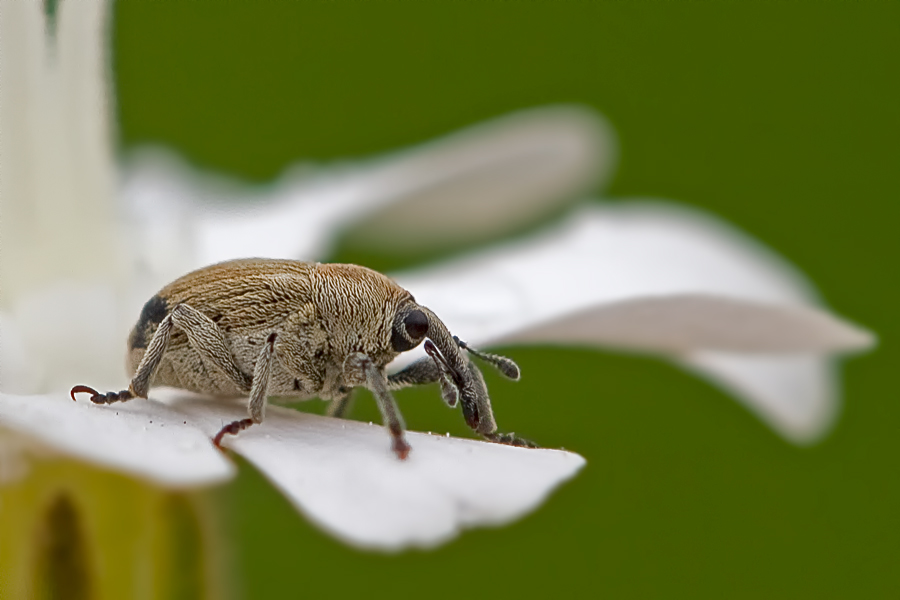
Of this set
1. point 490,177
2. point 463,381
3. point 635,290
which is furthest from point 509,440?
point 490,177

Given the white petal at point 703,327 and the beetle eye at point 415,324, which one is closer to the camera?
the beetle eye at point 415,324

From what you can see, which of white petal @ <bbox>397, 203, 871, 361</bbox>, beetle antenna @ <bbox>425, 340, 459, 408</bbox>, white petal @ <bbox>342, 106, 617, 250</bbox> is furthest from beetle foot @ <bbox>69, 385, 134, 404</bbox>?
white petal @ <bbox>342, 106, 617, 250</bbox>

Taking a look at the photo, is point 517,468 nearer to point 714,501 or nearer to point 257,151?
point 714,501

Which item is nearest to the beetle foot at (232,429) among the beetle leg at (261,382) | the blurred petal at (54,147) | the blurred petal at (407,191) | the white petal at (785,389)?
the beetle leg at (261,382)

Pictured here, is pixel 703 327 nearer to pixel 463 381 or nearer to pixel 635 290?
pixel 635 290

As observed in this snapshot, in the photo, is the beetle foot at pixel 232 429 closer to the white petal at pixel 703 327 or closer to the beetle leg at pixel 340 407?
the beetle leg at pixel 340 407

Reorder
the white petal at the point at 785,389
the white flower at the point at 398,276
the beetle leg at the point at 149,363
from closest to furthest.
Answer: the white flower at the point at 398,276 → the beetle leg at the point at 149,363 → the white petal at the point at 785,389

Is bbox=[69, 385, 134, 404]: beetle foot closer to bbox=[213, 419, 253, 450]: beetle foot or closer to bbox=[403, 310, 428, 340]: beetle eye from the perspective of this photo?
bbox=[213, 419, 253, 450]: beetle foot
